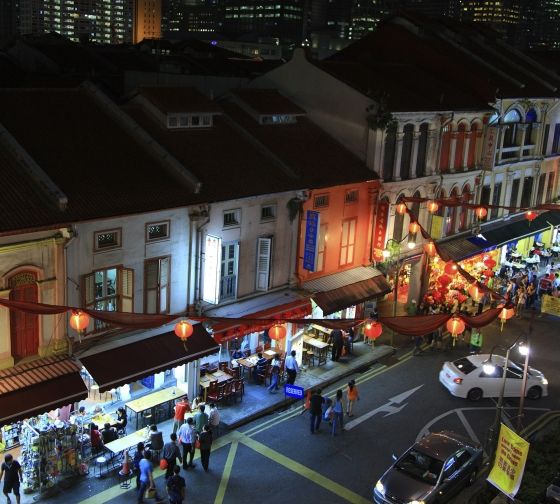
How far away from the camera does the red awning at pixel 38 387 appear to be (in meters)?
18.6

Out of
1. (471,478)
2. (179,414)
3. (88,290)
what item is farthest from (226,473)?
(471,478)

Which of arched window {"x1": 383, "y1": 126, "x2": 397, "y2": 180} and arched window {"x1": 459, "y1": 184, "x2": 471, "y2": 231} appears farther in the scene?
arched window {"x1": 459, "y1": 184, "x2": 471, "y2": 231}

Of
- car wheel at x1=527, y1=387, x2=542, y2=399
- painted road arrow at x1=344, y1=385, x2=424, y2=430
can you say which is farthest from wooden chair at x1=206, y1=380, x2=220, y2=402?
car wheel at x1=527, y1=387, x2=542, y2=399

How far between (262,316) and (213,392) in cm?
330

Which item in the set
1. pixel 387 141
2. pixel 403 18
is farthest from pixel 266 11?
pixel 387 141

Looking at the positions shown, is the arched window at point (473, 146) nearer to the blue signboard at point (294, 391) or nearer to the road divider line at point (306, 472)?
the blue signboard at point (294, 391)

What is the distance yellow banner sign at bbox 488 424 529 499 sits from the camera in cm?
1555

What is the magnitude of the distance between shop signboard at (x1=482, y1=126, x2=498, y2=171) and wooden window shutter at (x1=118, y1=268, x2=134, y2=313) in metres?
23.2

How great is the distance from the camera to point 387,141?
103ft

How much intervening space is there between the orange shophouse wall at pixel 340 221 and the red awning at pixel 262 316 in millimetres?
1410

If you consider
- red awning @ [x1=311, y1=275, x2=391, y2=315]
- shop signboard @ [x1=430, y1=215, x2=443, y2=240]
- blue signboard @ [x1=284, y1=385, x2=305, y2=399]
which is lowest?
blue signboard @ [x1=284, y1=385, x2=305, y2=399]

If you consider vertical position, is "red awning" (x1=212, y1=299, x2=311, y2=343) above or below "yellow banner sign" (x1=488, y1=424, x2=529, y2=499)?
below

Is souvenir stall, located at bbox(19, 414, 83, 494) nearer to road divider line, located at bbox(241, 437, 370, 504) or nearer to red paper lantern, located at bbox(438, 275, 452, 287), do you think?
road divider line, located at bbox(241, 437, 370, 504)

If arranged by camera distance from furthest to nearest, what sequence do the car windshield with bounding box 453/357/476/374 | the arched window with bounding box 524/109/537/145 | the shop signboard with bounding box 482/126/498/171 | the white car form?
the arched window with bounding box 524/109/537/145 < the shop signboard with bounding box 482/126/498/171 < the car windshield with bounding box 453/357/476/374 < the white car
